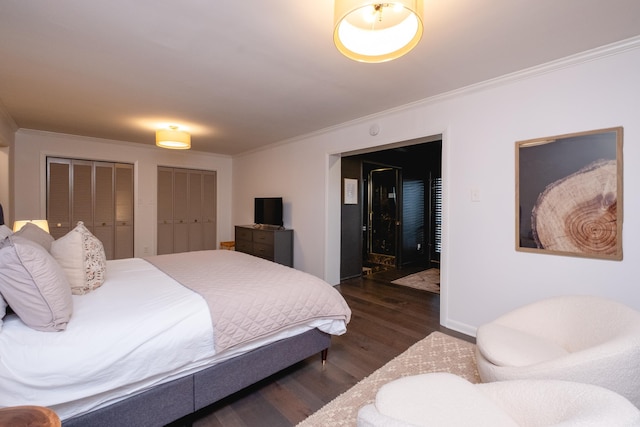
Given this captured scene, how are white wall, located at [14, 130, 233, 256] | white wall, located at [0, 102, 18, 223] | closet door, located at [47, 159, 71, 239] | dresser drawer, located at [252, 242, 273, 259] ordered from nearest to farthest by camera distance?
white wall, located at [0, 102, 18, 223] < white wall, located at [14, 130, 233, 256] < closet door, located at [47, 159, 71, 239] < dresser drawer, located at [252, 242, 273, 259]

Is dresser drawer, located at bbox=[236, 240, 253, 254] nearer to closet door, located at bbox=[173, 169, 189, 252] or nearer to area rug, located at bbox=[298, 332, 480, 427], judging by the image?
closet door, located at bbox=[173, 169, 189, 252]

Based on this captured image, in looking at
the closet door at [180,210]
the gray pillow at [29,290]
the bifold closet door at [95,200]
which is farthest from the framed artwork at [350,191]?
the bifold closet door at [95,200]

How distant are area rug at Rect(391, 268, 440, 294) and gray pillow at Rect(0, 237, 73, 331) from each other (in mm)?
4156

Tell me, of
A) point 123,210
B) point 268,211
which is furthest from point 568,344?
point 123,210

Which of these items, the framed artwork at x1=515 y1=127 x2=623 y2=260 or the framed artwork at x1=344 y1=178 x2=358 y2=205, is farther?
the framed artwork at x1=344 y1=178 x2=358 y2=205

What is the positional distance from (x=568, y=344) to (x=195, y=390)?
2.19 m

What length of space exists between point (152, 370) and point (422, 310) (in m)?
2.93

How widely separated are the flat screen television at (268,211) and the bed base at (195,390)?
317cm

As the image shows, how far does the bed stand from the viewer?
1.25 meters

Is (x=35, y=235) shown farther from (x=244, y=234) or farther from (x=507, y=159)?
(x=507, y=159)

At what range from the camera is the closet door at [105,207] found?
16.5 ft

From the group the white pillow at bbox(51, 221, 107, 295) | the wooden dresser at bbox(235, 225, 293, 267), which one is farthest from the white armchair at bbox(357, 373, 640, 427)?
the wooden dresser at bbox(235, 225, 293, 267)

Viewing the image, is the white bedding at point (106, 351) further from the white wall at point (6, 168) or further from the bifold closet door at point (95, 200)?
the bifold closet door at point (95, 200)

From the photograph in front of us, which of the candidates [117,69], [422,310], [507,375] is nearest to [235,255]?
[117,69]
